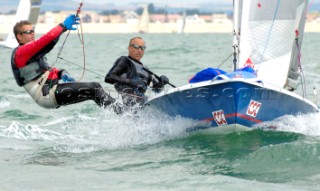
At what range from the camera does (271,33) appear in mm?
9414

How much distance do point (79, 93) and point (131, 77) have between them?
2.27 ft

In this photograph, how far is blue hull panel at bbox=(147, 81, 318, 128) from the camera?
23.0ft

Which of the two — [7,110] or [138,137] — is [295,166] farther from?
[7,110]

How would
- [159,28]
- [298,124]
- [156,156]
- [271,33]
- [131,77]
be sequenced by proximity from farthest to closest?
[159,28]
[271,33]
[131,77]
[298,124]
[156,156]

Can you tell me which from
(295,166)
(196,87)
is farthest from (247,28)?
(295,166)

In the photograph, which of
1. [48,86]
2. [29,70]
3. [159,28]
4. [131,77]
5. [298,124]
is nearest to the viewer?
[29,70]

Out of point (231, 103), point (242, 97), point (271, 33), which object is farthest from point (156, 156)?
point (271, 33)

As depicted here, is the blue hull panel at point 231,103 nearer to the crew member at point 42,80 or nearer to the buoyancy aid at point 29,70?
the crew member at point 42,80

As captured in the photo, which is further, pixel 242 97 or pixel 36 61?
pixel 36 61

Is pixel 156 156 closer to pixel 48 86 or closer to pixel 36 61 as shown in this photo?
pixel 48 86

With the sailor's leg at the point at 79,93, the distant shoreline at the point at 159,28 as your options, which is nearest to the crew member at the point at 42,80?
the sailor's leg at the point at 79,93

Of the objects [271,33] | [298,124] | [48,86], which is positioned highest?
[271,33]

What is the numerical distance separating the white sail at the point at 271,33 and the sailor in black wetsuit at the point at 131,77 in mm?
1668

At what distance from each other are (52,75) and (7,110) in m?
4.04
